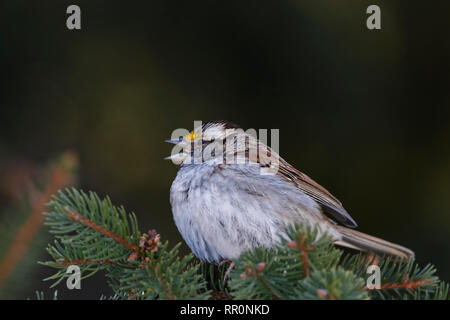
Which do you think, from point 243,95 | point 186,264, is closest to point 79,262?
point 186,264

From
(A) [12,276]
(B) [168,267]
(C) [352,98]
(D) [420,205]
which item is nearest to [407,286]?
(B) [168,267]

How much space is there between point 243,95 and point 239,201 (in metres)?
1.47

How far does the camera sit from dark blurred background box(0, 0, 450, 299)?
3.37m

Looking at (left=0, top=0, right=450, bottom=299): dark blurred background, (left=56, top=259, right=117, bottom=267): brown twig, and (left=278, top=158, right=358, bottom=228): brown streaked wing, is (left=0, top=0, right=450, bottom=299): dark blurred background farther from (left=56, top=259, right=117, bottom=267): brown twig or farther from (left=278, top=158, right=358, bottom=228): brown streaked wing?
(left=56, top=259, right=117, bottom=267): brown twig

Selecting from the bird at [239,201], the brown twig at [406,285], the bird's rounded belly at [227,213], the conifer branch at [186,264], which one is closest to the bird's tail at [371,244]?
the bird at [239,201]

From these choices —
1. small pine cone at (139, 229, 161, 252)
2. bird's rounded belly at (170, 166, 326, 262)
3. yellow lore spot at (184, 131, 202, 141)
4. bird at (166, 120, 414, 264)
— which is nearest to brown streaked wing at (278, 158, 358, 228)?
bird at (166, 120, 414, 264)

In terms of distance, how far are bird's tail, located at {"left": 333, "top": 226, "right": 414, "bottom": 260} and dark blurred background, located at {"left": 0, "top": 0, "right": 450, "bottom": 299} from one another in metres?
0.89

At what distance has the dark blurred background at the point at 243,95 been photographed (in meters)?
3.37

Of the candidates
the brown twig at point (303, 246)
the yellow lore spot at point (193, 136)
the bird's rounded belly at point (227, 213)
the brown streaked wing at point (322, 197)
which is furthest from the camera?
the yellow lore spot at point (193, 136)

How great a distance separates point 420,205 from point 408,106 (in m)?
0.67

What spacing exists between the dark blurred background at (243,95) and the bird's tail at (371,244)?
35.2 inches

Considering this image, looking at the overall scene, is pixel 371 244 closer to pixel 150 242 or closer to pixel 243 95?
pixel 150 242

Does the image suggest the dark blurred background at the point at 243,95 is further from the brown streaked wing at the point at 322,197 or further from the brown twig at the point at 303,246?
the brown twig at the point at 303,246
